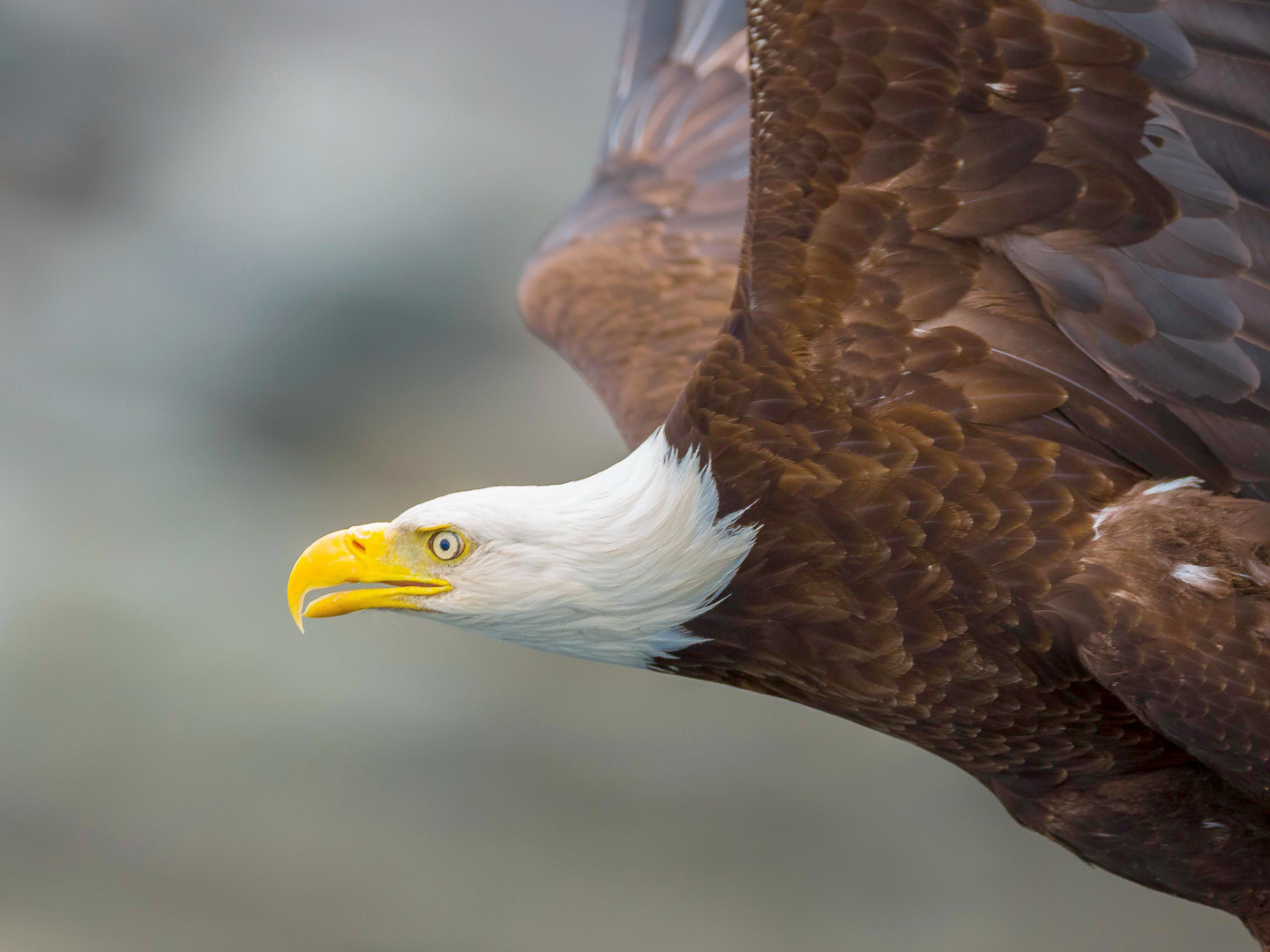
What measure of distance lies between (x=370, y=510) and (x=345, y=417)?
21.6 inches

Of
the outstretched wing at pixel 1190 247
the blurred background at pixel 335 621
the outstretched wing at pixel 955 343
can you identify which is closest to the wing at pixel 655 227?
the outstretched wing at pixel 955 343

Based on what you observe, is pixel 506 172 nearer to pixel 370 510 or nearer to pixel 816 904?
pixel 370 510

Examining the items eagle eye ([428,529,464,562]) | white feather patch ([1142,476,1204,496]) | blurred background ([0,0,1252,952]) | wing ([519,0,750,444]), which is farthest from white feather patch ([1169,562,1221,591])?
blurred background ([0,0,1252,952])

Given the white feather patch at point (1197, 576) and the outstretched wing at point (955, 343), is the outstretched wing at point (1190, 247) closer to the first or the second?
the outstretched wing at point (955, 343)

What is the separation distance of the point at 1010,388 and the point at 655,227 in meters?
1.88

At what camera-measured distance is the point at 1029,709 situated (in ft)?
6.78

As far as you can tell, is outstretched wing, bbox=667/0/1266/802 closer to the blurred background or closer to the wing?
the wing

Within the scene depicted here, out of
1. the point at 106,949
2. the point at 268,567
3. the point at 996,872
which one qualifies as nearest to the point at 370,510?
the point at 268,567

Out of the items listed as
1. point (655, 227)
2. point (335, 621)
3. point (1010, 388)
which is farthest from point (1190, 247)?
point (335, 621)

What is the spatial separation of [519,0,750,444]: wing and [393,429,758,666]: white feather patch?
0.90m

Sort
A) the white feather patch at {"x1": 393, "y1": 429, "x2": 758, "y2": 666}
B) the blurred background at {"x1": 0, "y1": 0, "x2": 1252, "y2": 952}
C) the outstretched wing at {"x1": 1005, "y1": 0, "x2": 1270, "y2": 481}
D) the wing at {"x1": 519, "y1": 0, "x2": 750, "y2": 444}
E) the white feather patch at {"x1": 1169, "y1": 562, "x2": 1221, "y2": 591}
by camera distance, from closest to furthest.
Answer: the outstretched wing at {"x1": 1005, "y1": 0, "x2": 1270, "y2": 481} < the white feather patch at {"x1": 1169, "y1": 562, "x2": 1221, "y2": 591} < the white feather patch at {"x1": 393, "y1": 429, "x2": 758, "y2": 666} < the wing at {"x1": 519, "y1": 0, "x2": 750, "y2": 444} < the blurred background at {"x1": 0, "y1": 0, "x2": 1252, "y2": 952}

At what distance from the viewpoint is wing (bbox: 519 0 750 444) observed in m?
3.28

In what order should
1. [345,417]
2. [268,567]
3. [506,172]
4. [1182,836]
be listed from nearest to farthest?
[1182,836], [268,567], [345,417], [506,172]

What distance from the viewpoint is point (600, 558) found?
6.94 feet
